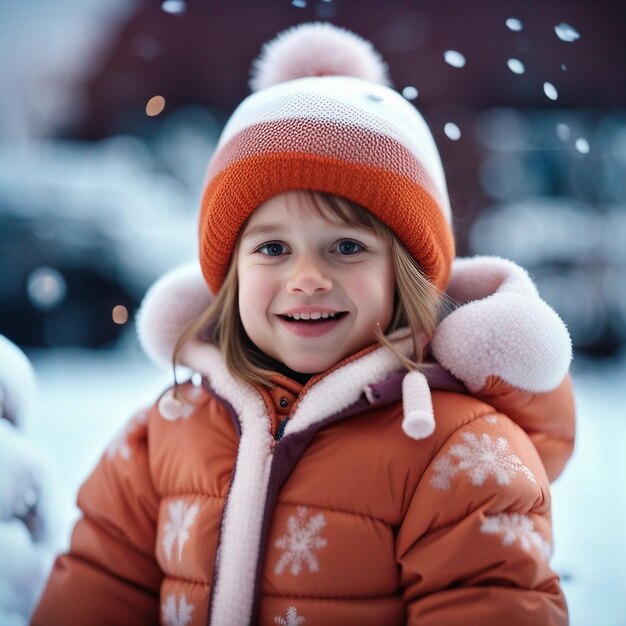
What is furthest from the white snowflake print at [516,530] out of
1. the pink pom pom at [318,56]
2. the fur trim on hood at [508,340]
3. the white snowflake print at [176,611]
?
the pink pom pom at [318,56]

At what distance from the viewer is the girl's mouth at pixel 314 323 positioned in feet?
3.07

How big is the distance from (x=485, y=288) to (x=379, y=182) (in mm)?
252

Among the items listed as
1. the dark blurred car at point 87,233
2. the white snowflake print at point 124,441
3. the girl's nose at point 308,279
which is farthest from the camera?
the dark blurred car at point 87,233

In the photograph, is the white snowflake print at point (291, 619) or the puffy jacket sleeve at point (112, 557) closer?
the white snowflake print at point (291, 619)

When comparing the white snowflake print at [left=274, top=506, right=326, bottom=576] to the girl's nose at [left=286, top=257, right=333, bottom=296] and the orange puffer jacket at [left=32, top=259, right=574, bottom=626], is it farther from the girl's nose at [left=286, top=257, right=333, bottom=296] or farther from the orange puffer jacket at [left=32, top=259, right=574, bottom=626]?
the girl's nose at [left=286, top=257, right=333, bottom=296]

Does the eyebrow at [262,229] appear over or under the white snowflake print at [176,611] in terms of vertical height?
over

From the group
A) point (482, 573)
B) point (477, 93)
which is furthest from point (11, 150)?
point (482, 573)

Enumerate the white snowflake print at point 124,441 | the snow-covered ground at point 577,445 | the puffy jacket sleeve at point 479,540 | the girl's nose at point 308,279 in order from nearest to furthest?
the puffy jacket sleeve at point 479,540
the girl's nose at point 308,279
the white snowflake print at point 124,441
the snow-covered ground at point 577,445

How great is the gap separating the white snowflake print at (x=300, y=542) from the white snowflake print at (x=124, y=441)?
311 mm

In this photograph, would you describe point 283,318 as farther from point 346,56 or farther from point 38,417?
point 38,417

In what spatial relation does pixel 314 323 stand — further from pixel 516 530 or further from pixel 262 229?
pixel 516 530

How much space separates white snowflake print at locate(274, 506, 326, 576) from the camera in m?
0.85

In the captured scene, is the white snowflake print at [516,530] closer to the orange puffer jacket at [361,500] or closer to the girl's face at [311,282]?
the orange puffer jacket at [361,500]

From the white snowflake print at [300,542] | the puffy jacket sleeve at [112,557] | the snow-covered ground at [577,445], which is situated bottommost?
the snow-covered ground at [577,445]
